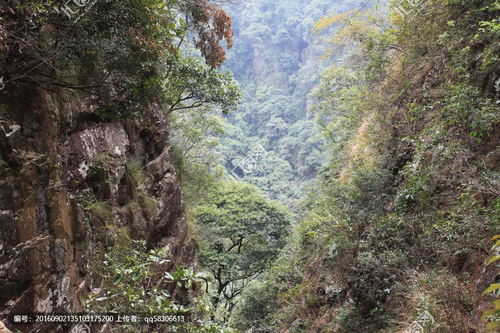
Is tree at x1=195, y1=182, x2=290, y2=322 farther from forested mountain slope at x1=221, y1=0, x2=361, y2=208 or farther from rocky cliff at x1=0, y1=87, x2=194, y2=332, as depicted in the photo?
forested mountain slope at x1=221, y1=0, x2=361, y2=208

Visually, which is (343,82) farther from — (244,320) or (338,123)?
(244,320)

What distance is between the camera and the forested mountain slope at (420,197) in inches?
158

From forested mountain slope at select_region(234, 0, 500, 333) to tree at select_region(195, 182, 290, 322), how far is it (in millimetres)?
5328

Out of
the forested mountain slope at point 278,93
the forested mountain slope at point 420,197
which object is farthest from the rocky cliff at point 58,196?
the forested mountain slope at point 278,93

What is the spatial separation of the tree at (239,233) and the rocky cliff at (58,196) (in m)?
8.56

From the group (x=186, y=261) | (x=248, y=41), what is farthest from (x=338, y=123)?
(x=248, y=41)

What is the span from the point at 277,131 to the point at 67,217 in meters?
48.0

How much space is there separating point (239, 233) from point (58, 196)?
1230 centimetres

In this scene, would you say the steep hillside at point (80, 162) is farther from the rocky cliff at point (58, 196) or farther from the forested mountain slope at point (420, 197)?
the forested mountain slope at point (420, 197)

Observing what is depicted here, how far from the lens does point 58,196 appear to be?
4023 millimetres

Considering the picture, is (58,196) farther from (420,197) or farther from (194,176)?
(194,176)

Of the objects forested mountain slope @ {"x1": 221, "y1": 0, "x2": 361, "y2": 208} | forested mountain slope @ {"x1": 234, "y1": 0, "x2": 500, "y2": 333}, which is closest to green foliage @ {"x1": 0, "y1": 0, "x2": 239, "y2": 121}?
forested mountain slope @ {"x1": 234, "y1": 0, "x2": 500, "y2": 333}

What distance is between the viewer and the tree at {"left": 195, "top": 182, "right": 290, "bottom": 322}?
49.2ft

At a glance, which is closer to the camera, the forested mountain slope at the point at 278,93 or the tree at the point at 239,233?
the tree at the point at 239,233
